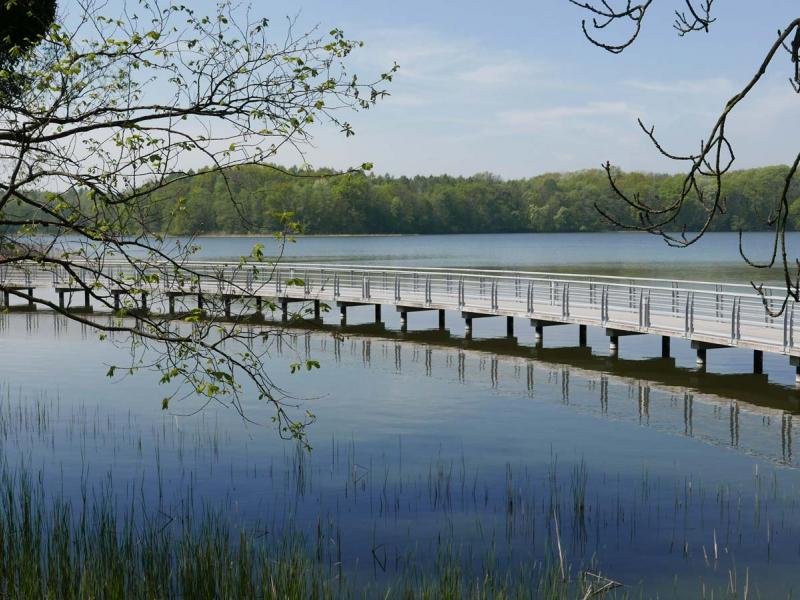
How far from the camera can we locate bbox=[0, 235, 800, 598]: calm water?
32.6 feet

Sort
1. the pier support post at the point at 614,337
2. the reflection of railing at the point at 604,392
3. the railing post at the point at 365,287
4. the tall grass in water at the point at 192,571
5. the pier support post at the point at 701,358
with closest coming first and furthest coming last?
the tall grass in water at the point at 192,571
the reflection of railing at the point at 604,392
the pier support post at the point at 701,358
the pier support post at the point at 614,337
the railing post at the point at 365,287

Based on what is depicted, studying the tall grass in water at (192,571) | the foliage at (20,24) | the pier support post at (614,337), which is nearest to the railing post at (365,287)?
the pier support post at (614,337)

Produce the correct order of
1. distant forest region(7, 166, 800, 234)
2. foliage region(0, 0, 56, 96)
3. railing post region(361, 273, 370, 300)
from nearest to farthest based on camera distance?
1. foliage region(0, 0, 56, 96)
2. railing post region(361, 273, 370, 300)
3. distant forest region(7, 166, 800, 234)

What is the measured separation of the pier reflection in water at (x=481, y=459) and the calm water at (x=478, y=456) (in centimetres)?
4

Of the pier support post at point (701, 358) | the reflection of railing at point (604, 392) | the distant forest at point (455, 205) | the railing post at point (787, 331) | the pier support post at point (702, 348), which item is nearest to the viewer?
the reflection of railing at point (604, 392)

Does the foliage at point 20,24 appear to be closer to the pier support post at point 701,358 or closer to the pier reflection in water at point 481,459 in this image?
the pier reflection in water at point 481,459

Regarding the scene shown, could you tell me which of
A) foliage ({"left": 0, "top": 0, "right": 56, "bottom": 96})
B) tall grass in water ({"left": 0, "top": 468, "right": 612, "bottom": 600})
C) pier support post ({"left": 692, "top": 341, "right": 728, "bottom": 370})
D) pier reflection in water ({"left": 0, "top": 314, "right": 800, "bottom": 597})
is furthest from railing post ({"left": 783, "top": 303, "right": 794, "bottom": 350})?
foliage ({"left": 0, "top": 0, "right": 56, "bottom": 96})

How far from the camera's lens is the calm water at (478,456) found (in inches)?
391

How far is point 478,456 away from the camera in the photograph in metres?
13.7

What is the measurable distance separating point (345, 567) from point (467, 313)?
60.2ft

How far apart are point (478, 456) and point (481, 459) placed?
16cm

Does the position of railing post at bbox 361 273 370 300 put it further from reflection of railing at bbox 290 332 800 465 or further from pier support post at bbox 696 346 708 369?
pier support post at bbox 696 346 708 369

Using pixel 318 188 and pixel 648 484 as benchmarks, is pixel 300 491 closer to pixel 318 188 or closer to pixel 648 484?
pixel 648 484

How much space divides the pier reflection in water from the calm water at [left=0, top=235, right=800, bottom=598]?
0.04m
